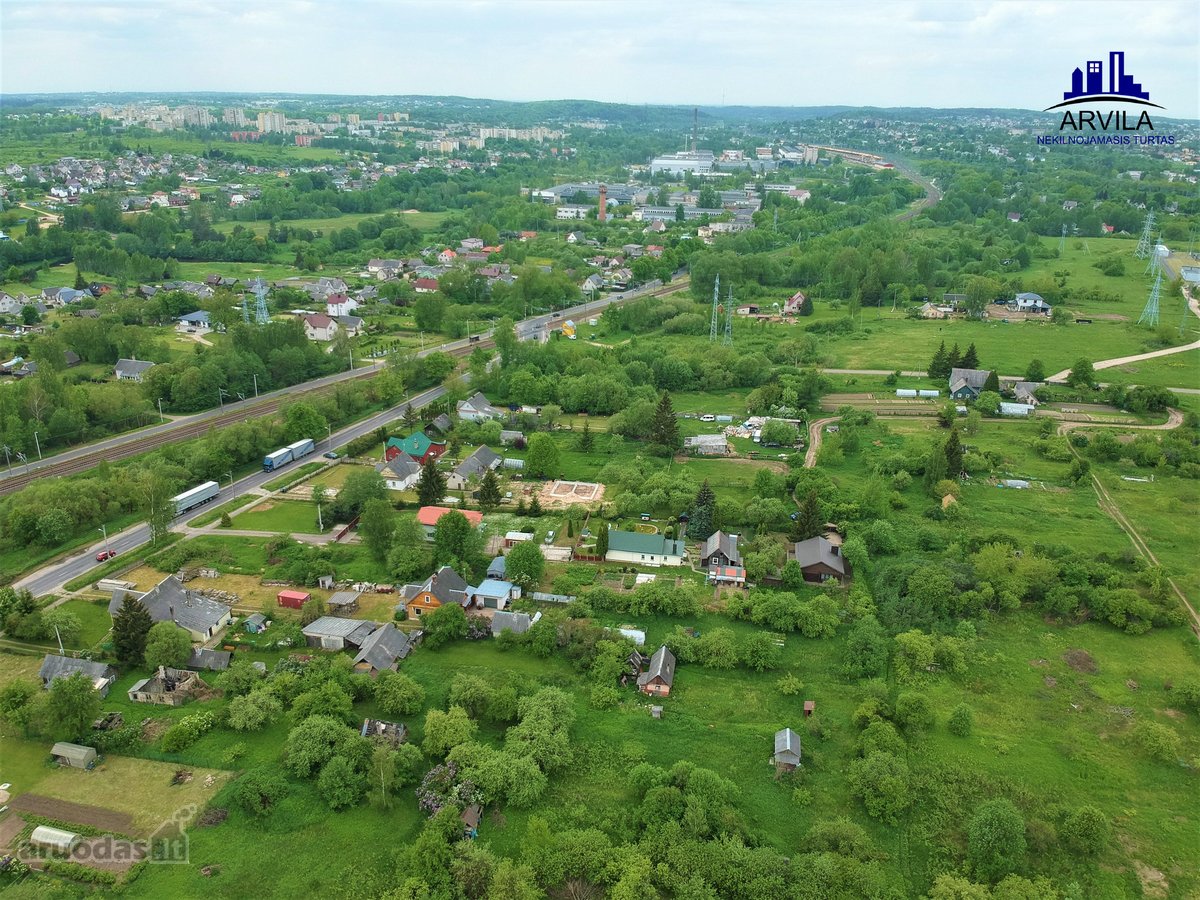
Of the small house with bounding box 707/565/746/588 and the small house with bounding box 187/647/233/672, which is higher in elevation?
the small house with bounding box 707/565/746/588

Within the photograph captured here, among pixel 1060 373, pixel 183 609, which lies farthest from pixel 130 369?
pixel 1060 373

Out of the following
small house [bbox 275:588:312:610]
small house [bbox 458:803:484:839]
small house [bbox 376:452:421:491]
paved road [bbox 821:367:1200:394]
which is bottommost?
small house [bbox 458:803:484:839]

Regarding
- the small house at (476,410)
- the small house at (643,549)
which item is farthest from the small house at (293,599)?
the small house at (476,410)

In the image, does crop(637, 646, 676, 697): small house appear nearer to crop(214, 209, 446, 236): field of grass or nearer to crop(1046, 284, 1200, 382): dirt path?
crop(1046, 284, 1200, 382): dirt path

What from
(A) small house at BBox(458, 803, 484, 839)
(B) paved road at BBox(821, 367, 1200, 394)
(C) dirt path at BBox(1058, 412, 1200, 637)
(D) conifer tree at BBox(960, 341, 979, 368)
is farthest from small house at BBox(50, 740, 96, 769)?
(D) conifer tree at BBox(960, 341, 979, 368)

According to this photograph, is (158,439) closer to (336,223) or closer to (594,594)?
(594,594)
